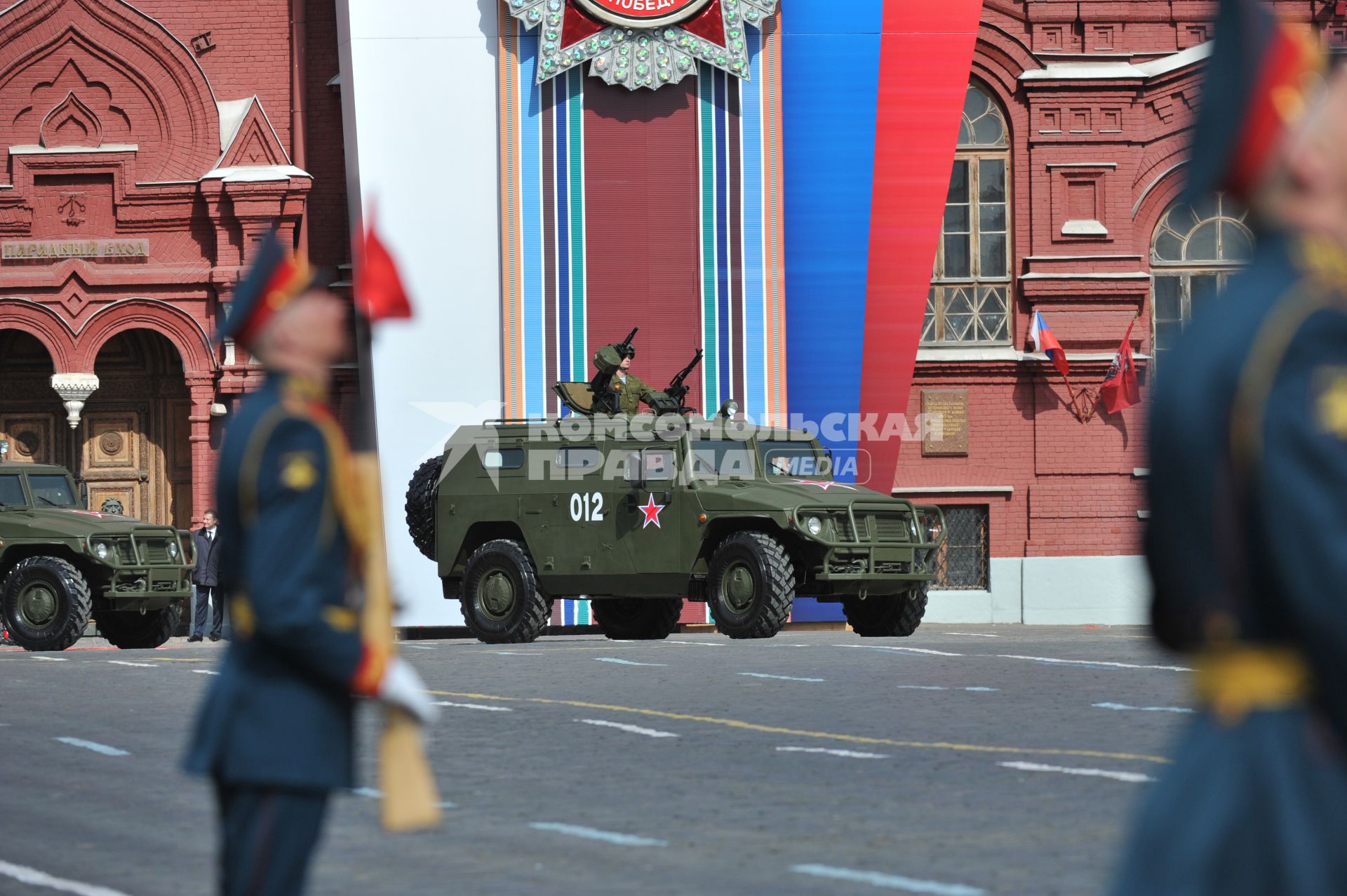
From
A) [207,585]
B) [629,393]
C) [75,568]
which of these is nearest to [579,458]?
[629,393]

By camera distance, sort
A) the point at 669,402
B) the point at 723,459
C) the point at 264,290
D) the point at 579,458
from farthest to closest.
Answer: the point at 669,402 → the point at 579,458 → the point at 723,459 → the point at 264,290

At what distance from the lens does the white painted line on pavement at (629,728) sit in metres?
11.8

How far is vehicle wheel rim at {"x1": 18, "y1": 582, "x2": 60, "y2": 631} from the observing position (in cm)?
2141

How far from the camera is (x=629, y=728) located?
478 inches

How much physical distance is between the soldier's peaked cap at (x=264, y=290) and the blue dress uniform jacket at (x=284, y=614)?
221 millimetres

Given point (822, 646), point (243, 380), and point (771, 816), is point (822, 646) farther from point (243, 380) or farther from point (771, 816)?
point (243, 380)

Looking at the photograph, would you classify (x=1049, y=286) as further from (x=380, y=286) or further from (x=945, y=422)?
(x=380, y=286)

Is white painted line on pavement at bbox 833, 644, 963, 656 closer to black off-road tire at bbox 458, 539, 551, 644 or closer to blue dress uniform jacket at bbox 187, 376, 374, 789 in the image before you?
black off-road tire at bbox 458, 539, 551, 644

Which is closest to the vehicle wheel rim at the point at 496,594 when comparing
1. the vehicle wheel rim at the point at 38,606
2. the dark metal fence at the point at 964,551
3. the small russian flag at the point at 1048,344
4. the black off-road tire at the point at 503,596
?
the black off-road tire at the point at 503,596

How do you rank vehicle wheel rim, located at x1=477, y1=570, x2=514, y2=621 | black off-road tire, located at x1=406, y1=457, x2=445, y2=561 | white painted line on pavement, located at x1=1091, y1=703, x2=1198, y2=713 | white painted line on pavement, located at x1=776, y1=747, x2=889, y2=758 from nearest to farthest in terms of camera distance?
white painted line on pavement, located at x1=776, y1=747, x2=889, y2=758 → white painted line on pavement, located at x1=1091, y1=703, x2=1198, y2=713 → vehicle wheel rim, located at x1=477, y1=570, x2=514, y2=621 → black off-road tire, located at x1=406, y1=457, x2=445, y2=561

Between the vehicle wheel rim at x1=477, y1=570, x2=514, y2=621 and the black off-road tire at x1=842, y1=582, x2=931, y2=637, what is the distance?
3253mm

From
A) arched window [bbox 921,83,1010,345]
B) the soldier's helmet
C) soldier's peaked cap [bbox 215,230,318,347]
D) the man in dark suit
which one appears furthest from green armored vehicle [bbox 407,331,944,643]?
soldier's peaked cap [bbox 215,230,318,347]

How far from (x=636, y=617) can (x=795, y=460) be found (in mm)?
3010

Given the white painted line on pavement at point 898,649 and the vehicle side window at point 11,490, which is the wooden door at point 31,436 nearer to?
the vehicle side window at point 11,490
